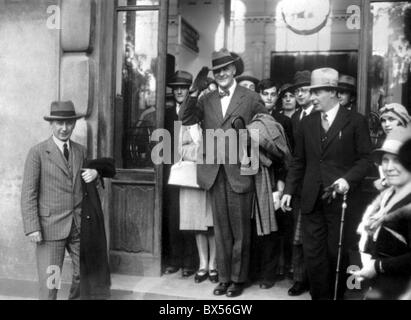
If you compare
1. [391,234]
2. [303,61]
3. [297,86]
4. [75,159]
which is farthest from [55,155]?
[303,61]

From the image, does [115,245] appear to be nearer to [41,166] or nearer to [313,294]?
[41,166]

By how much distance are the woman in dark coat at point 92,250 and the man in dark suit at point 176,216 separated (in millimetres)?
1203

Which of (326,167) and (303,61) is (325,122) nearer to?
(326,167)

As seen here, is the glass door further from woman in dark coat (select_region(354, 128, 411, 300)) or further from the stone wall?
woman in dark coat (select_region(354, 128, 411, 300))

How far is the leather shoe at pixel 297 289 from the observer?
15.8 feet

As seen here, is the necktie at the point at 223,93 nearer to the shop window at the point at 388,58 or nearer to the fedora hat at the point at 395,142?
the shop window at the point at 388,58

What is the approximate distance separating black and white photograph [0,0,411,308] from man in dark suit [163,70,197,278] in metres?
0.02

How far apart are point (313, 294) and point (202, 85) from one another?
85.1 inches

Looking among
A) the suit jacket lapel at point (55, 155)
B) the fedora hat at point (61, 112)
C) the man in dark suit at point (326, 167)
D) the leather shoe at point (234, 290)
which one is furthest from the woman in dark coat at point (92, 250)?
the man in dark suit at point (326, 167)

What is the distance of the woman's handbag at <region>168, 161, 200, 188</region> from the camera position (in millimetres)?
5136

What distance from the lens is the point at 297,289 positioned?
4.84 metres

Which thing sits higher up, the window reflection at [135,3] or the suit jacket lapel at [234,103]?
the window reflection at [135,3]

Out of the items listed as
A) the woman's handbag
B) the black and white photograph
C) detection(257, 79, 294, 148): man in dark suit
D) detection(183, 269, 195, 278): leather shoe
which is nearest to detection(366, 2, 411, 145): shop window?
the black and white photograph
